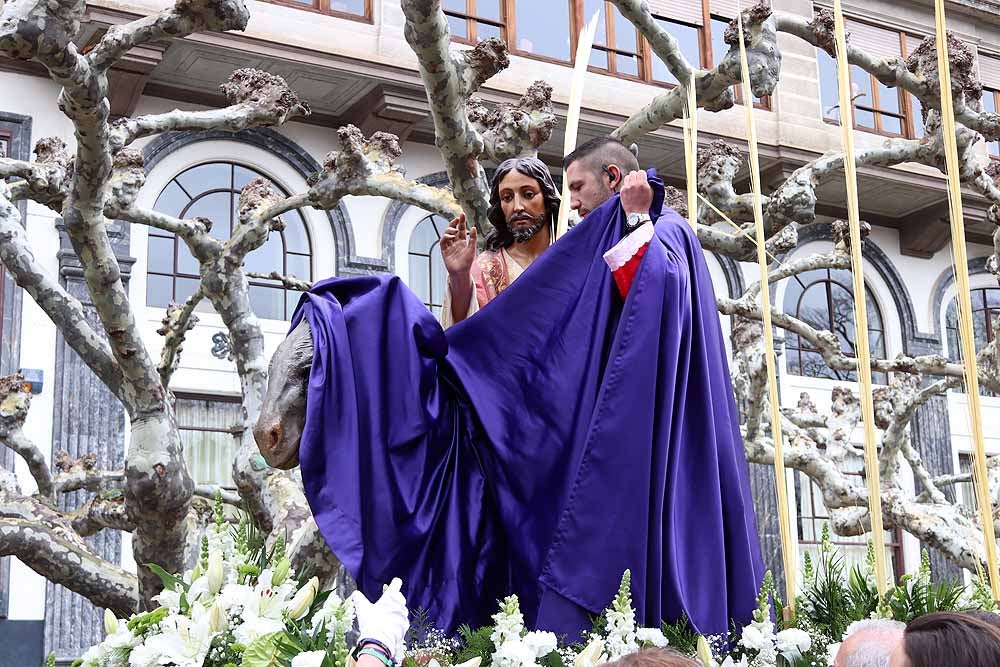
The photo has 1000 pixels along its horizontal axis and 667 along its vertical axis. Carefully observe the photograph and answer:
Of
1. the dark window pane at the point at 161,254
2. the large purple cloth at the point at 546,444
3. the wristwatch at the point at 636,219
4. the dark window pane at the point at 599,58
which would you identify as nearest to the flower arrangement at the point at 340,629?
the large purple cloth at the point at 546,444

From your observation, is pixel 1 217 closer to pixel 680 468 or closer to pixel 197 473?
pixel 680 468

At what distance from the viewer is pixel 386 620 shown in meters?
2.54

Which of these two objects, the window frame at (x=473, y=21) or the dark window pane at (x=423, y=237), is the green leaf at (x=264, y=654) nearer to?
the dark window pane at (x=423, y=237)

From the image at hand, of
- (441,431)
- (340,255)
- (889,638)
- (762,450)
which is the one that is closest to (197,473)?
(340,255)

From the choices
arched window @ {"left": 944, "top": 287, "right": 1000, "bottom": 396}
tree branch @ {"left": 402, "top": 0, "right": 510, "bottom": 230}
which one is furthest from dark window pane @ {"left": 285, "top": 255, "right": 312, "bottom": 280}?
arched window @ {"left": 944, "top": 287, "right": 1000, "bottom": 396}

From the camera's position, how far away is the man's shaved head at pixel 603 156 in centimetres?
390

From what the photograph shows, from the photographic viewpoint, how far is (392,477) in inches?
130

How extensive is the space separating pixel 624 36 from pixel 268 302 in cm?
525

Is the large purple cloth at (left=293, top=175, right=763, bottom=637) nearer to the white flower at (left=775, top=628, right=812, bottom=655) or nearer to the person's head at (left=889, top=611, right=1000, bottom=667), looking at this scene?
the white flower at (left=775, top=628, right=812, bottom=655)

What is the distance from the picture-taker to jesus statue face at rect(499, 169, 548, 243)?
12.9 feet

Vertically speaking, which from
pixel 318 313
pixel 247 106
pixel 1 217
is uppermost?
pixel 247 106

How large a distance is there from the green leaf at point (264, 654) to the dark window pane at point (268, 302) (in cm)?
1087

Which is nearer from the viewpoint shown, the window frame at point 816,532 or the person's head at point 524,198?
the person's head at point 524,198

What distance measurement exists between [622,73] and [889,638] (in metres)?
13.2
